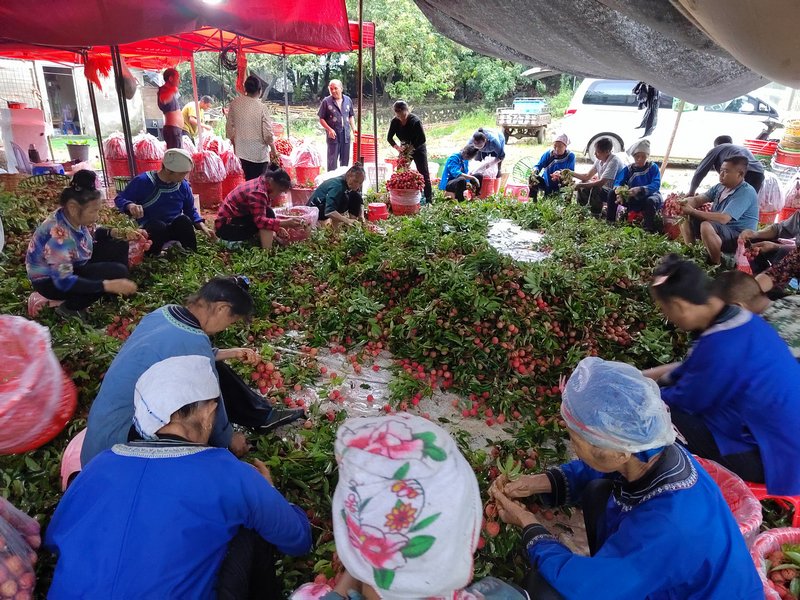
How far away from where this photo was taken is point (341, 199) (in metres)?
5.45

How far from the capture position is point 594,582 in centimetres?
137

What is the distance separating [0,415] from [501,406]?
7.56ft

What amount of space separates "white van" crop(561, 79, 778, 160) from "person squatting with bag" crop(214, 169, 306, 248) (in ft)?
27.9

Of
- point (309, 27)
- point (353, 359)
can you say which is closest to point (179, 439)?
point (353, 359)

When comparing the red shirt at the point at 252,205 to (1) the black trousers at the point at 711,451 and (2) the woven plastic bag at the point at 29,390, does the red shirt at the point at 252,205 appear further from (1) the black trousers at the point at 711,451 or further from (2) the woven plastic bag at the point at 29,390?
(1) the black trousers at the point at 711,451

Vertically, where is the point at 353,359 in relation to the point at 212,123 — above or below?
below

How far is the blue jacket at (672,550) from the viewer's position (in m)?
1.29

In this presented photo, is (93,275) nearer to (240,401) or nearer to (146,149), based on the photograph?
(240,401)

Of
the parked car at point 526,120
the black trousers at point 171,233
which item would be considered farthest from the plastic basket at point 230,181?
the parked car at point 526,120

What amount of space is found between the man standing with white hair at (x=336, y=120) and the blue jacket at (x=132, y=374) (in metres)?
7.40

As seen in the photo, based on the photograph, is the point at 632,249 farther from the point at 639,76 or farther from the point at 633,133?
the point at 633,133

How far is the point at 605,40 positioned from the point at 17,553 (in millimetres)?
3218

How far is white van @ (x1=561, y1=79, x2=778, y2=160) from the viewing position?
35.7 feet

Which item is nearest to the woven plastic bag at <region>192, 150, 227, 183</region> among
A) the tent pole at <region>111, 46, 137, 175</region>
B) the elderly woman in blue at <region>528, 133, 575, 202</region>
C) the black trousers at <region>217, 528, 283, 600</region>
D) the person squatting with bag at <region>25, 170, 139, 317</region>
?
the tent pole at <region>111, 46, 137, 175</region>
